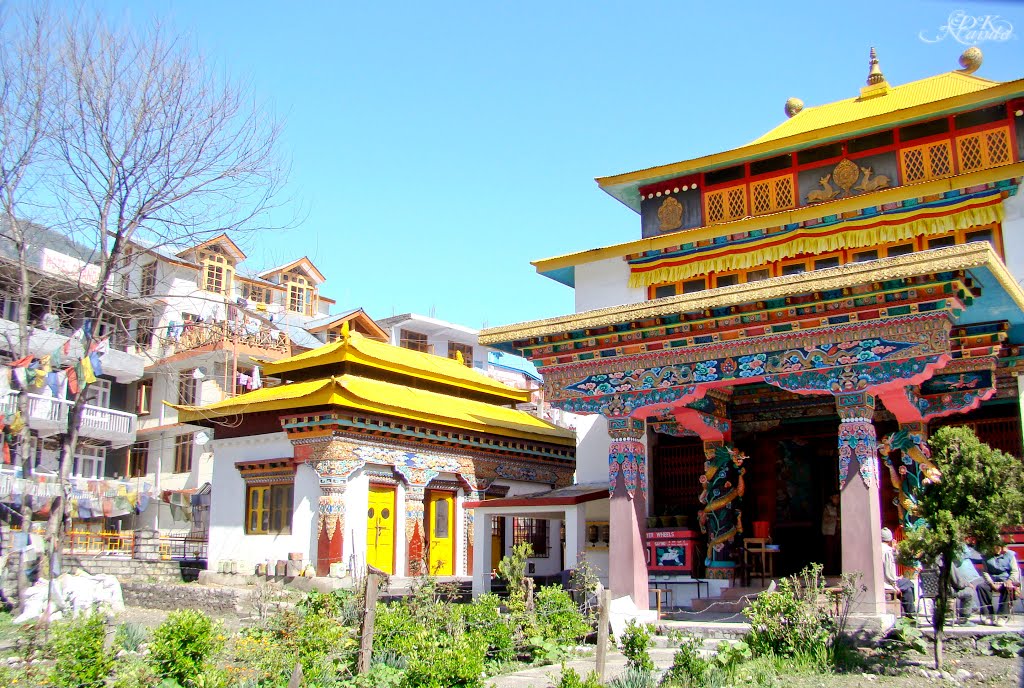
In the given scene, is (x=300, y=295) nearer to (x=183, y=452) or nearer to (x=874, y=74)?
(x=183, y=452)

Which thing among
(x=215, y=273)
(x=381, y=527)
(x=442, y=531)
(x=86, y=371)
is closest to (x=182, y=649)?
(x=86, y=371)

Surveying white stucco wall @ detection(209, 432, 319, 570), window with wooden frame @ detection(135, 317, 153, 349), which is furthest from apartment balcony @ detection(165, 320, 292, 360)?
white stucco wall @ detection(209, 432, 319, 570)

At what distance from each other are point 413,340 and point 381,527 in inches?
819

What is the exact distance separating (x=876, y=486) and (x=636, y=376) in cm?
402

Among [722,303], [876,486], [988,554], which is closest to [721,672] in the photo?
[988,554]

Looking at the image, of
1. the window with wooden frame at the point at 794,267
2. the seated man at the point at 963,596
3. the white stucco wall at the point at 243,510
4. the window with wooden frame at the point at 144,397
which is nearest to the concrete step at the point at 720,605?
the seated man at the point at 963,596

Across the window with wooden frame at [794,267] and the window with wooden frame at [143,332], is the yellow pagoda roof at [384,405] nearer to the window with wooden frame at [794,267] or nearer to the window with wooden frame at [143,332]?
the window with wooden frame at [143,332]

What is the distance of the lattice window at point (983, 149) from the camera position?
51.6 feet

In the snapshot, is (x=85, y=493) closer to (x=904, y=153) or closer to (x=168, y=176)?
(x=168, y=176)

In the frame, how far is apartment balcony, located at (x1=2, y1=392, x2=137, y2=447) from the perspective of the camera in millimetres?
29312

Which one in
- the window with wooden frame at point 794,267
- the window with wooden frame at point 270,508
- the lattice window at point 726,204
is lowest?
the window with wooden frame at point 270,508

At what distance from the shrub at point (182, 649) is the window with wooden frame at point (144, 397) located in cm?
2931

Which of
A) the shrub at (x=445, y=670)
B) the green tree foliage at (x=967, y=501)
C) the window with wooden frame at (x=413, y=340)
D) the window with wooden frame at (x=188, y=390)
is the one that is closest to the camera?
the shrub at (x=445, y=670)

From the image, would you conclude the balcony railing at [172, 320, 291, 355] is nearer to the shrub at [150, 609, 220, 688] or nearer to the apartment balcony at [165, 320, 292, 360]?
the apartment balcony at [165, 320, 292, 360]
